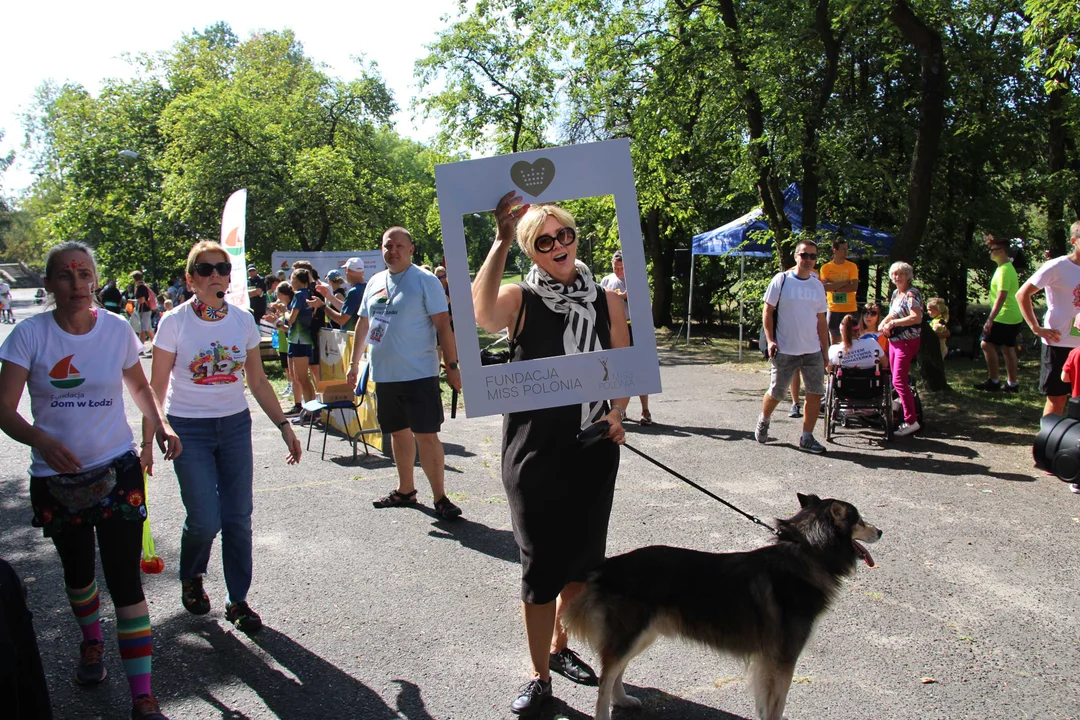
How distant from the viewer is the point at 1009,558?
4812 millimetres

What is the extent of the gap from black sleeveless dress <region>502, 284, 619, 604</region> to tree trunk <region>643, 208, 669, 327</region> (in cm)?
1871

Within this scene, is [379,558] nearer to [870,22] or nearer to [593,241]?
[870,22]

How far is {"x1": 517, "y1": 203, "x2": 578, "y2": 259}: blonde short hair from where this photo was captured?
2.97m

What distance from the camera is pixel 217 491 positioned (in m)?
3.87

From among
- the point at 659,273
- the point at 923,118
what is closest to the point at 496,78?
the point at 659,273

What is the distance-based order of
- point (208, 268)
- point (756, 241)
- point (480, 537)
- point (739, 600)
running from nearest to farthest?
point (739, 600) → point (208, 268) → point (480, 537) → point (756, 241)

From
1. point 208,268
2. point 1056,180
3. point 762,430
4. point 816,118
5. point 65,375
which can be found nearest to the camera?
point 65,375

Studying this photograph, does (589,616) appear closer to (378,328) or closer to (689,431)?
(378,328)

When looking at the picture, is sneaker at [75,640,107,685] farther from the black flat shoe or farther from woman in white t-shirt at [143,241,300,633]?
the black flat shoe

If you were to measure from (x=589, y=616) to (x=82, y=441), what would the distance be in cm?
216

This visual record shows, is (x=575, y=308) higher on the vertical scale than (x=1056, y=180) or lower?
lower

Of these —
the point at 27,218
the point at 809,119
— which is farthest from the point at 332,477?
the point at 27,218

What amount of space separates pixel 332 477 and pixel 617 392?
472cm

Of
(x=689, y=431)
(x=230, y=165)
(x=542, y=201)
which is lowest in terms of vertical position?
(x=689, y=431)
